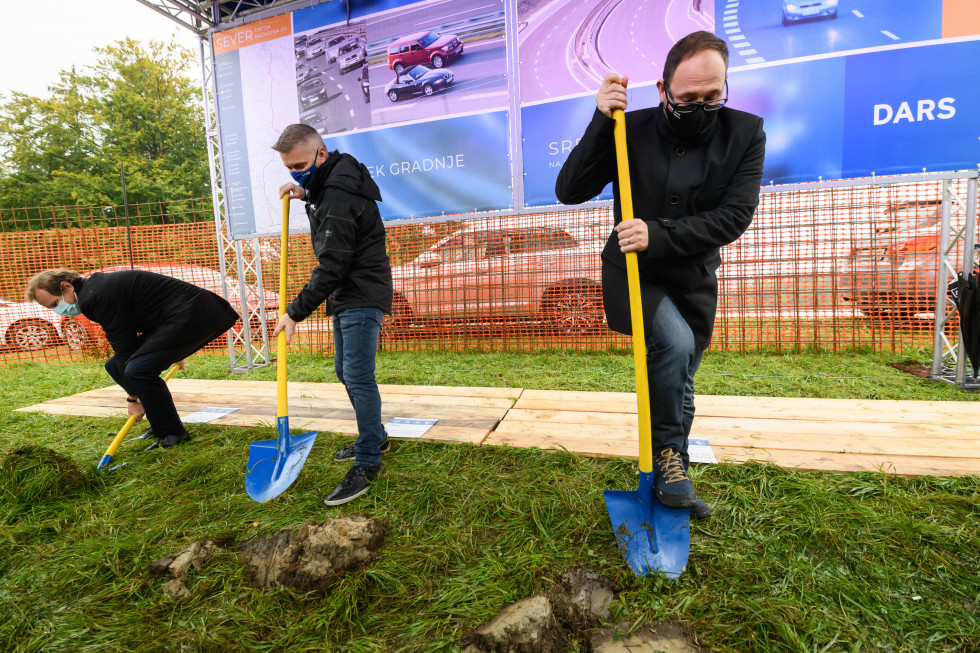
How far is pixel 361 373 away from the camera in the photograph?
2475mm

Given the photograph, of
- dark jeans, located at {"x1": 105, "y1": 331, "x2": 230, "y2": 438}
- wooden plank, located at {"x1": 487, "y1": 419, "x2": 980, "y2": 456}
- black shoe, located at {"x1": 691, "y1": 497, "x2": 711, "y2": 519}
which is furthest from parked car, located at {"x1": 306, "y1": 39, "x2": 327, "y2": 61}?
black shoe, located at {"x1": 691, "y1": 497, "x2": 711, "y2": 519}

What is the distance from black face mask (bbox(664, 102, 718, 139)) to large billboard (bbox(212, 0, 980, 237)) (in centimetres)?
228

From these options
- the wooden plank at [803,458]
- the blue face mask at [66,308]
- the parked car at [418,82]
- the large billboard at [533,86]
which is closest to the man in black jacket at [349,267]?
the wooden plank at [803,458]

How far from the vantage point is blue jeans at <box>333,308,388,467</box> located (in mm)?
2445

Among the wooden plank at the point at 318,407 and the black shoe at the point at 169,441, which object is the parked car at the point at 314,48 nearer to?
the wooden plank at the point at 318,407

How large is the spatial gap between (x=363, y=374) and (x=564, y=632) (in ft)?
5.06

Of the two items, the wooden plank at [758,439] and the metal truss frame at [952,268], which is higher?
the metal truss frame at [952,268]

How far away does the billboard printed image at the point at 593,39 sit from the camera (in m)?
3.70

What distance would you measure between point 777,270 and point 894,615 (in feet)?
14.7

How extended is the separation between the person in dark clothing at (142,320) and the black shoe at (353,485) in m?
1.60

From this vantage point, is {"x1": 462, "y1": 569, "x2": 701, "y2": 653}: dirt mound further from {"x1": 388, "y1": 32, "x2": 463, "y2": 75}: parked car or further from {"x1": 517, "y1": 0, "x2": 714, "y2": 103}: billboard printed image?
{"x1": 388, "y1": 32, "x2": 463, "y2": 75}: parked car

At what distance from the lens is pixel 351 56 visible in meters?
4.55

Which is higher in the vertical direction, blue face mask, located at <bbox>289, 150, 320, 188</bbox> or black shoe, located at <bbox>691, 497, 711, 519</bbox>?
blue face mask, located at <bbox>289, 150, 320, 188</bbox>

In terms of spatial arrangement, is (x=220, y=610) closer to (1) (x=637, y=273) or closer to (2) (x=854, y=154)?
(1) (x=637, y=273)
